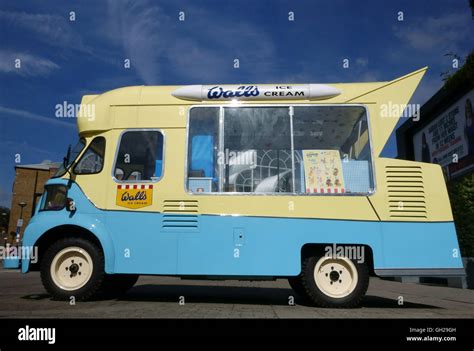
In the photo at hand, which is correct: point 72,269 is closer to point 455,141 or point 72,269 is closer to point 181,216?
point 181,216

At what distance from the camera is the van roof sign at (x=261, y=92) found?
6.40 metres

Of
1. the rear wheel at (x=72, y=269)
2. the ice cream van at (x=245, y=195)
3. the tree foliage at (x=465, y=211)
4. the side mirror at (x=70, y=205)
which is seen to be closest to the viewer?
the ice cream van at (x=245, y=195)

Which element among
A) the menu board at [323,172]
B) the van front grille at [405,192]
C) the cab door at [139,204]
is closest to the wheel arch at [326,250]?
the van front grille at [405,192]

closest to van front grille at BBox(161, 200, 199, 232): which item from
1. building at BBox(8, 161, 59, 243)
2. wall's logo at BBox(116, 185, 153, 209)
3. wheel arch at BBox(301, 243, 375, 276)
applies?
wall's logo at BBox(116, 185, 153, 209)

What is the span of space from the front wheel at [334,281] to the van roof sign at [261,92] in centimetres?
249

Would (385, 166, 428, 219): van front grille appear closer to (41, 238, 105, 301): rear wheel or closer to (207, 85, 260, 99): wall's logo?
(207, 85, 260, 99): wall's logo

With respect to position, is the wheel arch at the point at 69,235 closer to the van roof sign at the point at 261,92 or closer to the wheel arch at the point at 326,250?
the van roof sign at the point at 261,92

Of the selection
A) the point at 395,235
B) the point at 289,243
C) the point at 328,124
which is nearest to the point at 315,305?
the point at 289,243

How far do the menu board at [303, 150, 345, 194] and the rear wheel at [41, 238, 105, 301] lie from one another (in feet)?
10.9

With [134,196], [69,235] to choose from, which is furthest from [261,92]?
[69,235]

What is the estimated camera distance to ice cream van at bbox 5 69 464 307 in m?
5.86

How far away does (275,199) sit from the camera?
599 centimetres
